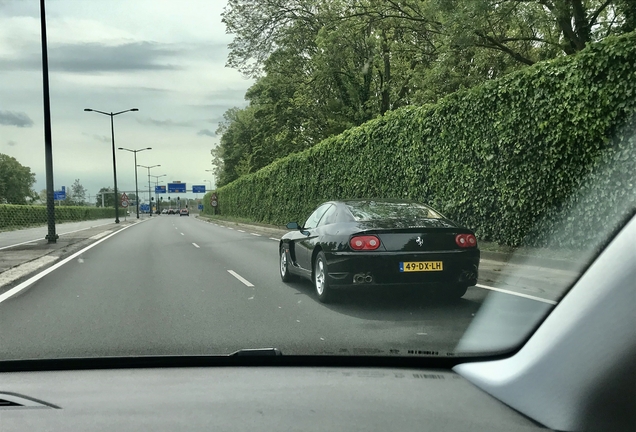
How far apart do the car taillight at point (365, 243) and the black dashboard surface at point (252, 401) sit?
3378 millimetres

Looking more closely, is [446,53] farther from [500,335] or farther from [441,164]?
[500,335]

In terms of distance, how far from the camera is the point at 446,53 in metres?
17.1

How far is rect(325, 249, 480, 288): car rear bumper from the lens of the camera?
7035mm

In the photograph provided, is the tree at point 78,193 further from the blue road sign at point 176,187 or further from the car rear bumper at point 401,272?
the car rear bumper at point 401,272

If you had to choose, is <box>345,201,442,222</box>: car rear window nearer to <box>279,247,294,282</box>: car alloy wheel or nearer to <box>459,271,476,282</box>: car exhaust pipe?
<box>459,271,476,282</box>: car exhaust pipe

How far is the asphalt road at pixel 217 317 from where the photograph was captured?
5148 millimetres

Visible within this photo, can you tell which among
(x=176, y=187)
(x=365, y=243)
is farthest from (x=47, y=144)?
(x=176, y=187)

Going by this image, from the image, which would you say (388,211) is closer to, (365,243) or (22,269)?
(365,243)

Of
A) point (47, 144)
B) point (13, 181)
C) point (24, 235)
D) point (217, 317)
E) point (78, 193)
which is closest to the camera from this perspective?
point (217, 317)

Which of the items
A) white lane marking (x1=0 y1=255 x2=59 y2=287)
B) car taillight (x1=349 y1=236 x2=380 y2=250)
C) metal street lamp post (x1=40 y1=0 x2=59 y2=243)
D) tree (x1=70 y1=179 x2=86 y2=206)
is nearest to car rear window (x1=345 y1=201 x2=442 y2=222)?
car taillight (x1=349 y1=236 x2=380 y2=250)

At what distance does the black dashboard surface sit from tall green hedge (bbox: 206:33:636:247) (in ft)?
6.75

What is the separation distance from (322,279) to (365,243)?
0.96m

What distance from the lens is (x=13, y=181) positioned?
4158 inches

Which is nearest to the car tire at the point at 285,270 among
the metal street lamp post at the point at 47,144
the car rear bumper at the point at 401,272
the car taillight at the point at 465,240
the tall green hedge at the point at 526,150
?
the car rear bumper at the point at 401,272
